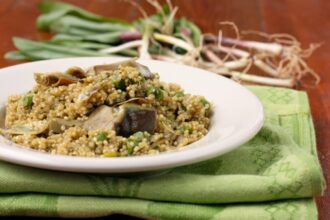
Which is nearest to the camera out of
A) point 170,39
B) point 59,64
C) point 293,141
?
point 293,141

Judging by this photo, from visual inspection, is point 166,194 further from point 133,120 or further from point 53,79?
point 53,79

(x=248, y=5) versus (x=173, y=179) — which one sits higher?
(x=248, y=5)

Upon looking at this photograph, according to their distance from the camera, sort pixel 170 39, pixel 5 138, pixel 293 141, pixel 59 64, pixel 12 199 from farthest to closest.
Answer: pixel 170 39
pixel 59 64
pixel 293 141
pixel 5 138
pixel 12 199

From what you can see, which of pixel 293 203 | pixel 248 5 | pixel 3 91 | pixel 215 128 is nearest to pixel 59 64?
pixel 3 91

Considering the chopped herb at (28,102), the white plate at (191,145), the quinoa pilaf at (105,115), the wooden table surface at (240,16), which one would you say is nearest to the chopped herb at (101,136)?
the quinoa pilaf at (105,115)

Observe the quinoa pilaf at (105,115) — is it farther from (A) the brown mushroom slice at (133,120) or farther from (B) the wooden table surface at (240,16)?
(B) the wooden table surface at (240,16)

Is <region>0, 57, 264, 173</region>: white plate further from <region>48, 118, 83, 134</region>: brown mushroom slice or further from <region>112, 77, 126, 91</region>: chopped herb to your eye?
<region>112, 77, 126, 91</region>: chopped herb

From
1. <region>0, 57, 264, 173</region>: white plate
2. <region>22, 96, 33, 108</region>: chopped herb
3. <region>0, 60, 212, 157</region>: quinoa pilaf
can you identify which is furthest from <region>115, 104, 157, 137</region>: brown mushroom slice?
<region>22, 96, 33, 108</region>: chopped herb

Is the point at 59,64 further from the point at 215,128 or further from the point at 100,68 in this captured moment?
the point at 215,128

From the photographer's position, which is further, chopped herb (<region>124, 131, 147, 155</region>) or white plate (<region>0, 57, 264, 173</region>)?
chopped herb (<region>124, 131, 147, 155</region>)
